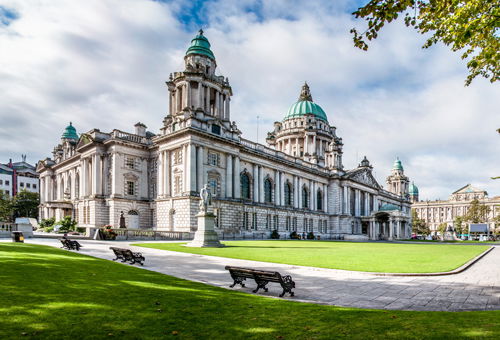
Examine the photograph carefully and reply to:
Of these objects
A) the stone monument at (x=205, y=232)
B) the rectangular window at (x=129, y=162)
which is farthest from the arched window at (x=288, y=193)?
the stone monument at (x=205, y=232)

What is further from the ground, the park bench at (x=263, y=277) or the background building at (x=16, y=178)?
the background building at (x=16, y=178)

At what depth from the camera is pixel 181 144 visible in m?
45.8

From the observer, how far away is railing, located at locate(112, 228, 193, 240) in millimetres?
36666

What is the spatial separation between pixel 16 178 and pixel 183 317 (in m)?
129

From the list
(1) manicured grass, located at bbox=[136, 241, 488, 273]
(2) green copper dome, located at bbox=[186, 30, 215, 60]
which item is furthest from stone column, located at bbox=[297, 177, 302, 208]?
(1) manicured grass, located at bbox=[136, 241, 488, 273]

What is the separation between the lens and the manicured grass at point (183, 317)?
639cm

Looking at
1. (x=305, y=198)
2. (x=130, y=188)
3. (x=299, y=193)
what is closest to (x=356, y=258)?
(x=130, y=188)

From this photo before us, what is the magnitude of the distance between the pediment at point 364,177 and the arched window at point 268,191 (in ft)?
80.7

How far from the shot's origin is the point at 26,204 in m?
84.7

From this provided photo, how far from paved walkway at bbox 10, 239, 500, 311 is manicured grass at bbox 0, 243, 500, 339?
117cm

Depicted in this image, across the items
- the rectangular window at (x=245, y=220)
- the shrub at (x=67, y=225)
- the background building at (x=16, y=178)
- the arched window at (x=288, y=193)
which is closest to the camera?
the shrub at (x=67, y=225)

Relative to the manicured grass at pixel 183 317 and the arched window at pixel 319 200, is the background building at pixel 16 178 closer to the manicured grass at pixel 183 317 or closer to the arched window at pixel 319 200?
the arched window at pixel 319 200

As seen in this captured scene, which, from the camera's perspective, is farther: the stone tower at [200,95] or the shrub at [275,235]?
the shrub at [275,235]

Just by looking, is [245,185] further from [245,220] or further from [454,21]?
[454,21]
